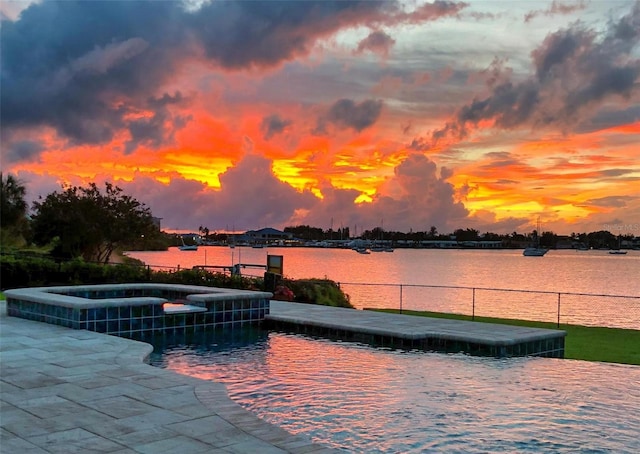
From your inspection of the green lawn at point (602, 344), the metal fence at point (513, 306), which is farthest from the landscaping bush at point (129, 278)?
the green lawn at point (602, 344)

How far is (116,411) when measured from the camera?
6504 millimetres

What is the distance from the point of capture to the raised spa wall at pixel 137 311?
12.4 metres

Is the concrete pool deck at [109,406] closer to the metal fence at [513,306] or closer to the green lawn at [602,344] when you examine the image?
the green lawn at [602,344]

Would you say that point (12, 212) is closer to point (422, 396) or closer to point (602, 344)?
point (602, 344)

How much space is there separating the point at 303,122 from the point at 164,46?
650 centimetres

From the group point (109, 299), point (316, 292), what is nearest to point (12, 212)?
point (316, 292)

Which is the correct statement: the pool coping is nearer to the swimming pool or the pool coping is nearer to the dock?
the dock

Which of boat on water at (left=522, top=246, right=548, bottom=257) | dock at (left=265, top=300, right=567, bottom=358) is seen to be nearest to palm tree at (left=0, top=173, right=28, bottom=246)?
dock at (left=265, top=300, right=567, bottom=358)

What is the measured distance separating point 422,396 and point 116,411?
3.99 m

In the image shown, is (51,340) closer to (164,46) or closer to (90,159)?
(164,46)

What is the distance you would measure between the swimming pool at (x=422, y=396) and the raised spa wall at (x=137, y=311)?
1039 mm

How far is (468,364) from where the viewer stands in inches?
416

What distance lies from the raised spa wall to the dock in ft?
2.63

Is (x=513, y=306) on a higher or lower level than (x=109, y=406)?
lower
